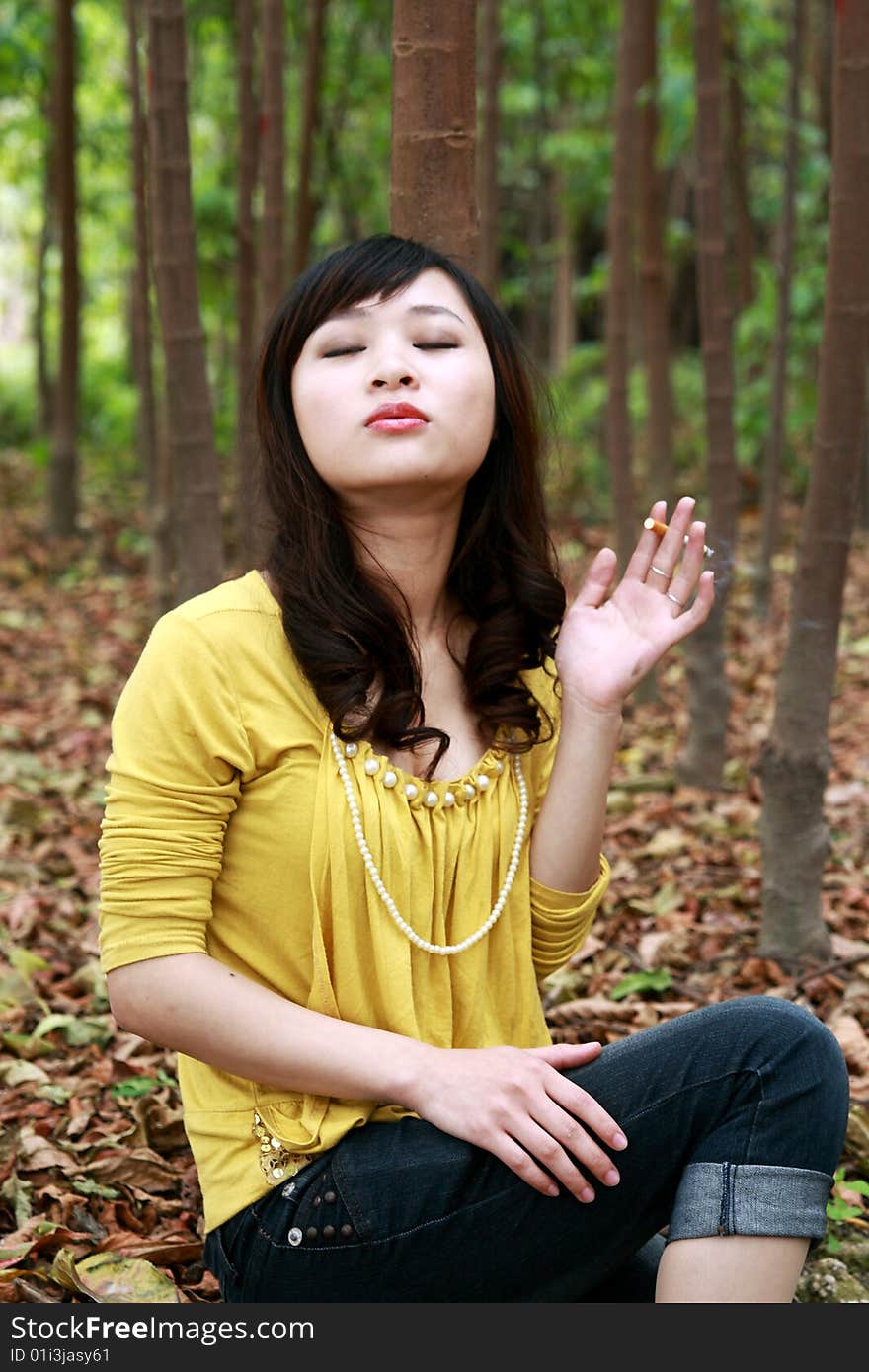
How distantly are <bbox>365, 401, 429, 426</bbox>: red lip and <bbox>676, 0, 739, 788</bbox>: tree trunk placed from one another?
2.88 m

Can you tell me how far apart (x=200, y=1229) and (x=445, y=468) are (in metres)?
1.41

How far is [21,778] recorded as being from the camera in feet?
17.1

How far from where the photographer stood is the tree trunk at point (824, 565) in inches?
124

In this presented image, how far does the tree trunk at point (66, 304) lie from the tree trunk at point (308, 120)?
7.37 feet

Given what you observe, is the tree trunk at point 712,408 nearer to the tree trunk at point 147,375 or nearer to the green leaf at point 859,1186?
the green leaf at point 859,1186

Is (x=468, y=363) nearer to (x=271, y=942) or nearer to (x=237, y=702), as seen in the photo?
(x=237, y=702)

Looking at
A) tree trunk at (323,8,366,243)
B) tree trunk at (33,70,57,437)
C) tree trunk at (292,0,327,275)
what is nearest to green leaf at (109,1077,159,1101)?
tree trunk at (292,0,327,275)

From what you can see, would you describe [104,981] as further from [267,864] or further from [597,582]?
[597,582]

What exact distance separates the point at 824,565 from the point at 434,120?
1.36 meters

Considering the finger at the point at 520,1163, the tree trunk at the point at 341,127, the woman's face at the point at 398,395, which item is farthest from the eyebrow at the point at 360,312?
the tree trunk at the point at 341,127

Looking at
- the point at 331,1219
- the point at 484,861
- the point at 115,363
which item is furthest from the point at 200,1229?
the point at 115,363

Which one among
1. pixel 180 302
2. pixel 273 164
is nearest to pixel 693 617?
pixel 180 302

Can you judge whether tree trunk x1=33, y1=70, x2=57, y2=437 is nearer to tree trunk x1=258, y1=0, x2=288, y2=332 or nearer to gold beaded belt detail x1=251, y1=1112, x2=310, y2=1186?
tree trunk x1=258, y1=0, x2=288, y2=332

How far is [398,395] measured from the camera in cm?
193
